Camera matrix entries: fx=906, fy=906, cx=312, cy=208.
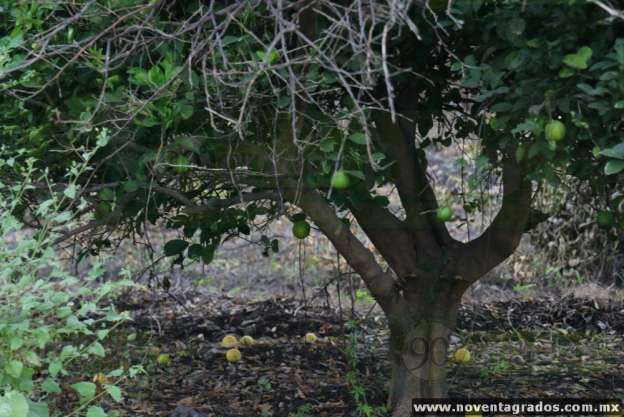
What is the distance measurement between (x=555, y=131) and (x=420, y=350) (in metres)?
1.60

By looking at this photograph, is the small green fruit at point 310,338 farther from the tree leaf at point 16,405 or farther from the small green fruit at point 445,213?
the tree leaf at point 16,405

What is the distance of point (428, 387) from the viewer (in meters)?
3.73

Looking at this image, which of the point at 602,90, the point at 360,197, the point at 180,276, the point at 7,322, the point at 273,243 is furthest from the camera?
Answer: the point at 180,276

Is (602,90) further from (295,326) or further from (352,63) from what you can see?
(295,326)

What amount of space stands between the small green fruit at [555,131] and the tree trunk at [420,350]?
4.91ft

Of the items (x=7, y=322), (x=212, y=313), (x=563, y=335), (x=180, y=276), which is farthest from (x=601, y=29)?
(x=180, y=276)

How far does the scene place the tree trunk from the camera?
3711mm

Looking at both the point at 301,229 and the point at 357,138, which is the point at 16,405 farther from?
the point at 301,229

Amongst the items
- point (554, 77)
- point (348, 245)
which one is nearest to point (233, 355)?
point (348, 245)

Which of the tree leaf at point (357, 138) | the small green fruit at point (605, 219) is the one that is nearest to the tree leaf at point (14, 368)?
the tree leaf at point (357, 138)

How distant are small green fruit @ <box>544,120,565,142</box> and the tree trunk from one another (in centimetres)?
150

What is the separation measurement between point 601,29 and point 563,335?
3279 mm

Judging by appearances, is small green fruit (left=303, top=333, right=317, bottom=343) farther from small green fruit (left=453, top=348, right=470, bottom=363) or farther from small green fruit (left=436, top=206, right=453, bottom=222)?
small green fruit (left=436, top=206, right=453, bottom=222)

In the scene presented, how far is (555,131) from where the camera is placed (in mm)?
2326
